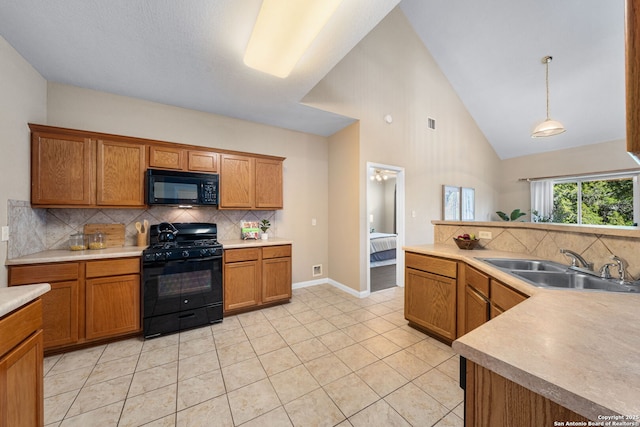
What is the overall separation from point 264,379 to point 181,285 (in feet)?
4.59

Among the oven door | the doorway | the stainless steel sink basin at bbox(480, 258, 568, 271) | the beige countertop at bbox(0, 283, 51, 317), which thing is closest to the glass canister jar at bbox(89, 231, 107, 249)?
the oven door

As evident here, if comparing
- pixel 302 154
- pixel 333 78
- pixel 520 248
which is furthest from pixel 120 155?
pixel 520 248

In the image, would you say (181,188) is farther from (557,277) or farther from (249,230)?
Answer: (557,277)

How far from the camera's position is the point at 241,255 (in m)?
2.96

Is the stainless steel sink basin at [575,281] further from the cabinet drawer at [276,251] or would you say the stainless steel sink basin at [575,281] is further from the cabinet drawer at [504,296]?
the cabinet drawer at [276,251]

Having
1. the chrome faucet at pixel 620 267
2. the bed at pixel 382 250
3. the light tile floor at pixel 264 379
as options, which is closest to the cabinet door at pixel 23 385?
the light tile floor at pixel 264 379

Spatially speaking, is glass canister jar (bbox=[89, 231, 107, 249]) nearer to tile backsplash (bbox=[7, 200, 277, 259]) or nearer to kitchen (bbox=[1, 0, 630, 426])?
tile backsplash (bbox=[7, 200, 277, 259])

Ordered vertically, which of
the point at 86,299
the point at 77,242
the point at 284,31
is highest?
the point at 284,31

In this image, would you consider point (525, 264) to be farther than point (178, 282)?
No

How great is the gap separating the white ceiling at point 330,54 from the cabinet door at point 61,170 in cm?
75

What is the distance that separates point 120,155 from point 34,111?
79 centimetres

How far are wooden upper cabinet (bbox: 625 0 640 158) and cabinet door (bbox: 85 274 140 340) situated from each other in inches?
130

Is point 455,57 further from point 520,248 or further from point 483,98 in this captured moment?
point 520,248

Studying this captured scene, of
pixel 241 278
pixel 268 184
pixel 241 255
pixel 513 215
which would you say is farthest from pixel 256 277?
pixel 513 215
